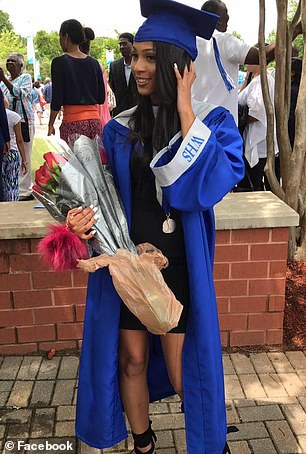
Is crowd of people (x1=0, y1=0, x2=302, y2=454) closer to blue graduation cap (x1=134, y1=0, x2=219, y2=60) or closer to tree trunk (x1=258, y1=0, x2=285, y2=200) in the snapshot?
blue graduation cap (x1=134, y1=0, x2=219, y2=60)

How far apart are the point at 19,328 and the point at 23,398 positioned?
493 millimetres

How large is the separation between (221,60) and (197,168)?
2502mm

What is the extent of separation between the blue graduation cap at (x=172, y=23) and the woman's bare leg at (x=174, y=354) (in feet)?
3.75

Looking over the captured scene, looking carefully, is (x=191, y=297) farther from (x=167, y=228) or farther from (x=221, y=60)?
(x=221, y=60)

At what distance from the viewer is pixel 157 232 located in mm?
2143

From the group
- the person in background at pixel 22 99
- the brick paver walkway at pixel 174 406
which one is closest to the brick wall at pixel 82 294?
the brick paver walkway at pixel 174 406

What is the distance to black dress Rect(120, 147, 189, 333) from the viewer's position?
2.12 metres

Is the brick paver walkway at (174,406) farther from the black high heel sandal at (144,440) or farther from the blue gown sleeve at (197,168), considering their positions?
the blue gown sleeve at (197,168)

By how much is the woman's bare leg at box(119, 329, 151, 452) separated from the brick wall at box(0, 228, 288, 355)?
3.50 ft

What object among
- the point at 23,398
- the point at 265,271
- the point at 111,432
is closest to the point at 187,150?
the point at 111,432

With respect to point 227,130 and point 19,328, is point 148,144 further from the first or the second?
point 19,328

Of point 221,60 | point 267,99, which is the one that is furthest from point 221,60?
point 267,99

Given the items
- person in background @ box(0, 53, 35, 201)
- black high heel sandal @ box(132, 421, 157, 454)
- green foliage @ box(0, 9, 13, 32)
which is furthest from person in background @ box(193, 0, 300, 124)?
green foliage @ box(0, 9, 13, 32)
